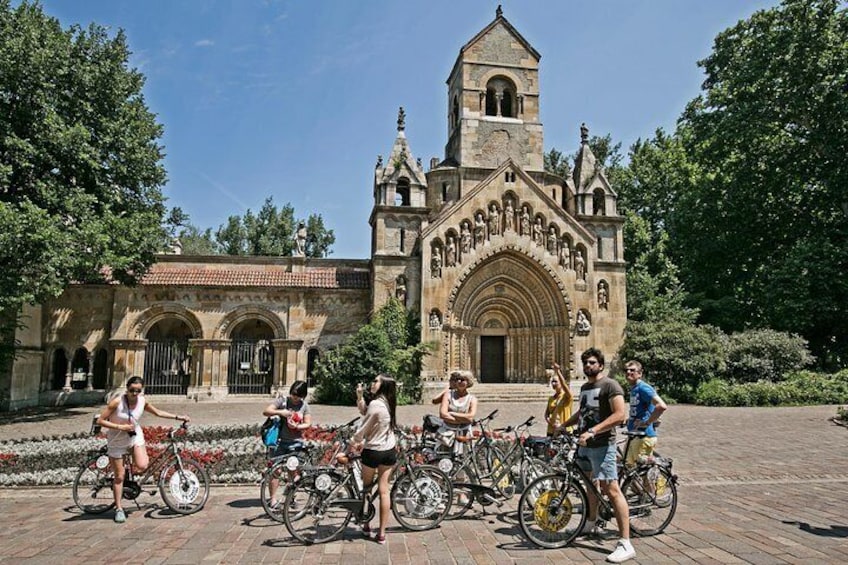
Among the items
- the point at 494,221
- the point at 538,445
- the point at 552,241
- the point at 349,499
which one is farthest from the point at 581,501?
the point at 552,241

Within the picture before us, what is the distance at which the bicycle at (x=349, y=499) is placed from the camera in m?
6.68

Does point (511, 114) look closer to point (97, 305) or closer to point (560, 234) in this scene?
point (560, 234)

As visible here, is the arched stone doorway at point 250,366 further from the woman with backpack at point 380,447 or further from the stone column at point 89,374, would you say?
the woman with backpack at point 380,447

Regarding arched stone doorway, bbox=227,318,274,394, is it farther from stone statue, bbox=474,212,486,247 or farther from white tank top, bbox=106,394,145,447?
white tank top, bbox=106,394,145,447

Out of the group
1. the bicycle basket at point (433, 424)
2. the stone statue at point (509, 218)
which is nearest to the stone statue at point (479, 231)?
the stone statue at point (509, 218)

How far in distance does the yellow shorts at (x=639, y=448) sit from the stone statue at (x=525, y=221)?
64.5 feet

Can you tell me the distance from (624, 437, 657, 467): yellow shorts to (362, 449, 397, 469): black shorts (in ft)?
10.5

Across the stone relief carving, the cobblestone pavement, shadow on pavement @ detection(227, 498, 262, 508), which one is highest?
the stone relief carving

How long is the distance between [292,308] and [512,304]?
1035 cm

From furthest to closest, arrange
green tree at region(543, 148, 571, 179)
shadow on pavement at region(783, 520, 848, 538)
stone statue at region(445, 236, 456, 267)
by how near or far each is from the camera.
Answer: green tree at region(543, 148, 571, 179) → stone statue at region(445, 236, 456, 267) → shadow on pavement at region(783, 520, 848, 538)

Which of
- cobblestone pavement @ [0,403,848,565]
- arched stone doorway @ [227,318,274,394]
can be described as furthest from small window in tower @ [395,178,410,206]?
cobblestone pavement @ [0,403,848,565]

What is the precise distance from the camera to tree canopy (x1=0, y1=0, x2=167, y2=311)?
1723cm

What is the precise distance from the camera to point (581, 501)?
270 inches

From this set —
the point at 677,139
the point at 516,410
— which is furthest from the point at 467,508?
the point at 677,139
